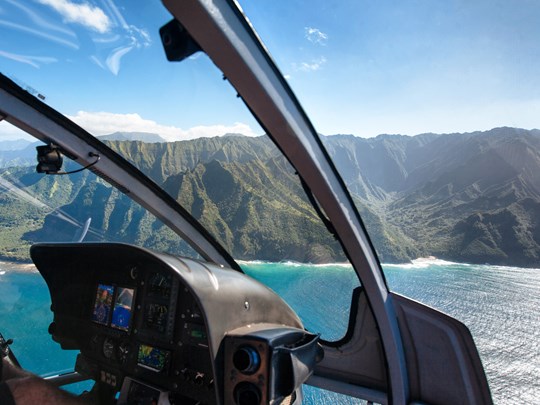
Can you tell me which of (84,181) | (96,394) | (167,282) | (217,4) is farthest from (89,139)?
(96,394)

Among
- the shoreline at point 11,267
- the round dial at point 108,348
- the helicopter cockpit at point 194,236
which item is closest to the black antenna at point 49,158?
the helicopter cockpit at point 194,236

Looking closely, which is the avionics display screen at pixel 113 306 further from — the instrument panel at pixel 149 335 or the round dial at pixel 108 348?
the round dial at pixel 108 348

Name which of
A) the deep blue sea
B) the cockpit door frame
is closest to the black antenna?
the cockpit door frame

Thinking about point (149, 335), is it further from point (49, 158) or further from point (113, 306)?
point (49, 158)

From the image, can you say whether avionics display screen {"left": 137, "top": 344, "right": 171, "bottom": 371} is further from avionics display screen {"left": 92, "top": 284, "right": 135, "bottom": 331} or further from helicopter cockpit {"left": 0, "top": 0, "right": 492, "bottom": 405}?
avionics display screen {"left": 92, "top": 284, "right": 135, "bottom": 331}

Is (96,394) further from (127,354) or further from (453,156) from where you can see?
(453,156)

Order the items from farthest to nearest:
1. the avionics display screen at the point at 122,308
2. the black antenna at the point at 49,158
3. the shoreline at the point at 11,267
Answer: the shoreline at the point at 11,267
the avionics display screen at the point at 122,308
the black antenna at the point at 49,158
